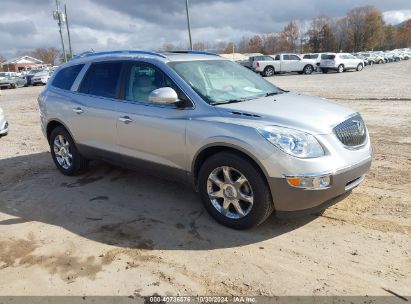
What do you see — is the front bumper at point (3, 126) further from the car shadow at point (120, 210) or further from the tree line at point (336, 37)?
the tree line at point (336, 37)

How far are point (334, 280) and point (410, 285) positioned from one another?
565 millimetres

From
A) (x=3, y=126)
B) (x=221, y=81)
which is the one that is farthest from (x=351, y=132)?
(x=3, y=126)

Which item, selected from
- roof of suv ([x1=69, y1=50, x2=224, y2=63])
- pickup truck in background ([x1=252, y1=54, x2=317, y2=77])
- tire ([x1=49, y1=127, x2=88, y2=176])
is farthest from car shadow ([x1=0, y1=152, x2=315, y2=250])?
pickup truck in background ([x1=252, y1=54, x2=317, y2=77])

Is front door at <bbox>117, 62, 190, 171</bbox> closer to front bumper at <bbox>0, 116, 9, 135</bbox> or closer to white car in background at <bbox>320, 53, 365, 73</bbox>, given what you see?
front bumper at <bbox>0, 116, 9, 135</bbox>

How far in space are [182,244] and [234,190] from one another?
74 centimetres

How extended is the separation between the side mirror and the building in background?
97.0 metres

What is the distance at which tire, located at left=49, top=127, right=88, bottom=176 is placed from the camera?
6.02 meters

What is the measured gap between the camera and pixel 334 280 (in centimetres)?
319

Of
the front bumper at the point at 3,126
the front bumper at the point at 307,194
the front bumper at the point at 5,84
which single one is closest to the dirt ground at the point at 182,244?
the front bumper at the point at 307,194

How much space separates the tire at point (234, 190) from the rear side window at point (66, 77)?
2903 millimetres

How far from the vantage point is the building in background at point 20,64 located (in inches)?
3711

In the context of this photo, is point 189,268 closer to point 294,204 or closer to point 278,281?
point 278,281

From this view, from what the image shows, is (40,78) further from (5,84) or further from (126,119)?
(126,119)

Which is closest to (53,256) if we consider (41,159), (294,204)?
(294,204)
